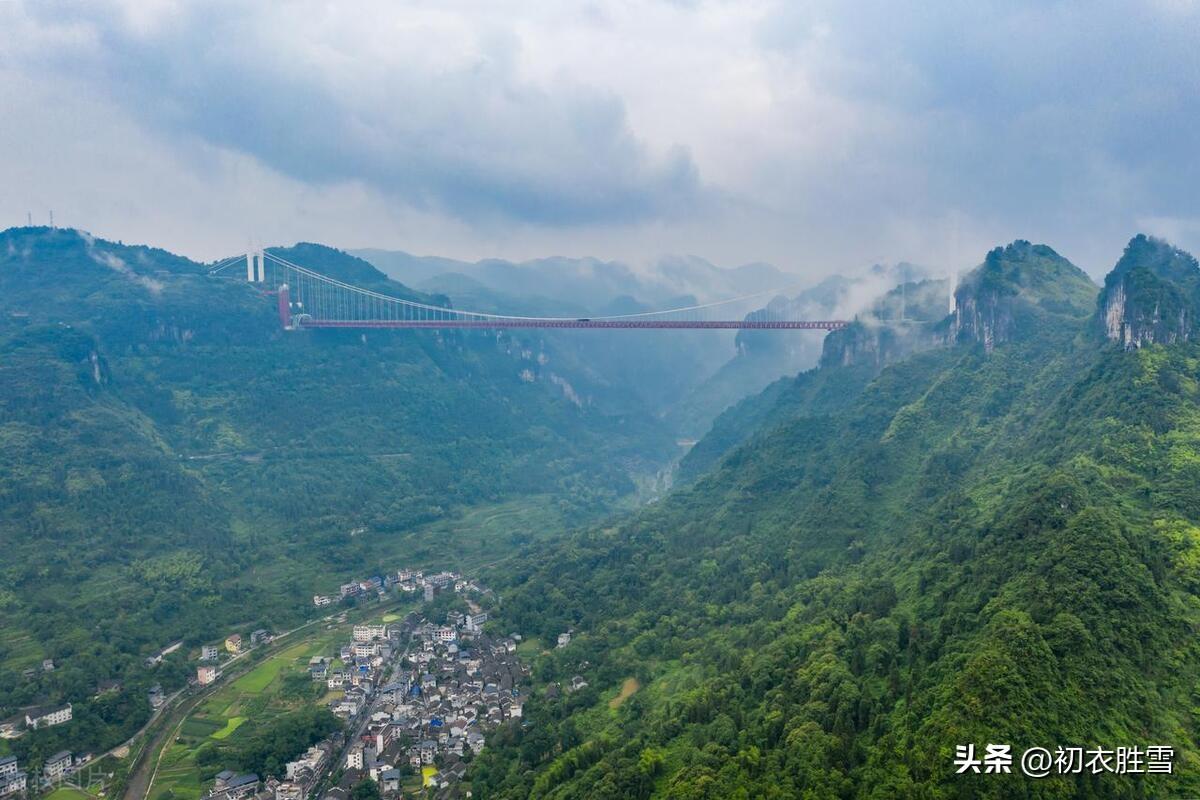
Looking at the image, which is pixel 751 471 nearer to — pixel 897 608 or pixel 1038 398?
pixel 1038 398

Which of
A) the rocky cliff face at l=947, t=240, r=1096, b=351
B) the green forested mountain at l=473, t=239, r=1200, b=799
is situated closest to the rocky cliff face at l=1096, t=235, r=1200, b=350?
the green forested mountain at l=473, t=239, r=1200, b=799

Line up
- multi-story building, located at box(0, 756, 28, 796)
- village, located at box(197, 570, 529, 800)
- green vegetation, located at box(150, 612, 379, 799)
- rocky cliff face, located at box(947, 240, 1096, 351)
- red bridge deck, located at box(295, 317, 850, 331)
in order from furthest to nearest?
red bridge deck, located at box(295, 317, 850, 331) < rocky cliff face, located at box(947, 240, 1096, 351) < green vegetation, located at box(150, 612, 379, 799) < village, located at box(197, 570, 529, 800) < multi-story building, located at box(0, 756, 28, 796)

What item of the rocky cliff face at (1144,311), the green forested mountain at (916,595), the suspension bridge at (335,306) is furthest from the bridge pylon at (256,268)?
the rocky cliff face at (1144,311)

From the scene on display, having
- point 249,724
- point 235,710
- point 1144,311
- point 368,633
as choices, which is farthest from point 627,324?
point 249,724

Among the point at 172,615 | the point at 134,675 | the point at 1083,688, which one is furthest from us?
the point at 172,615

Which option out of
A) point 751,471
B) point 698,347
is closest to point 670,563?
point 751,471

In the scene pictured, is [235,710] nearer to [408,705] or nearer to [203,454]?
[408,705]

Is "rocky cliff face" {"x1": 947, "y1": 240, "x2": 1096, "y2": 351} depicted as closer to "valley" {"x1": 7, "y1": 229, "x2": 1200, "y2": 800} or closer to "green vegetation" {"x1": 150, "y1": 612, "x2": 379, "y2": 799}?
"valley" {"x1": 7, "y1": 229, "x2": 1200, "y2": 800}
